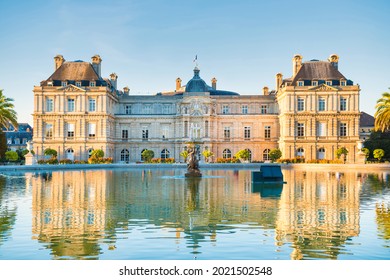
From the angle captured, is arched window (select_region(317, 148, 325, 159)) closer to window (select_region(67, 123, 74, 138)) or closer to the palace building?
the palace building

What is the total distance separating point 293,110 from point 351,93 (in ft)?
26.5

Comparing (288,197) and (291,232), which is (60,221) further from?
(288,197)

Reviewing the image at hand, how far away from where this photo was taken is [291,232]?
39.4ft

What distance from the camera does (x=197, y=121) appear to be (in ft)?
218

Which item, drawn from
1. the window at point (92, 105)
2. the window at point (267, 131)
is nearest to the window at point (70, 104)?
the window at point (92, 105)

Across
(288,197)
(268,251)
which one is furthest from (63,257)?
(288,197)

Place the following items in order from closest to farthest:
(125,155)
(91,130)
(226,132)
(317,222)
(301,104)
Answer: (317,222) → (301,104) → (91,130) → (226,132) → (125,155)

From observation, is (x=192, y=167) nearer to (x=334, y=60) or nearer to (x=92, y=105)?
(x=92, y=105)

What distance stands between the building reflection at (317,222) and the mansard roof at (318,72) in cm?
4276

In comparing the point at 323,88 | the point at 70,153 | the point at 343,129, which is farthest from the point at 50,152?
the point at 343,129

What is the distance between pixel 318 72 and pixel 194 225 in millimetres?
53618

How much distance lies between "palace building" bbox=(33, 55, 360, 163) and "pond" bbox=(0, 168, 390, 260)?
4126 cm

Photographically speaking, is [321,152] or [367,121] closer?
[321,152]

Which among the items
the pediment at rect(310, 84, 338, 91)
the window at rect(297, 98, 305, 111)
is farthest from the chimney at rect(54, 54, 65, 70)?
the pediment at rect(310, 84, 338, 91)
